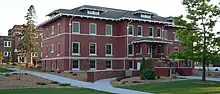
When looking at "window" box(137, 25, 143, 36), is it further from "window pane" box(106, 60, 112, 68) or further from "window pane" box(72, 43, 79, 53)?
"window pane" box(72, 43, 79, 53)

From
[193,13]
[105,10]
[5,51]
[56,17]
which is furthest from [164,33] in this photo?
[5,51]

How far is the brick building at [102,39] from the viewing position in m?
41.8

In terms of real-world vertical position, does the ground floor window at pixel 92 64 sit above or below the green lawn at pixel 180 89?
above

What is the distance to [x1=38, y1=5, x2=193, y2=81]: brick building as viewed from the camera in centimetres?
4178

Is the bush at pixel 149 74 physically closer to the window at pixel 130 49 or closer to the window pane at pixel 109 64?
the window at pixel 130 49

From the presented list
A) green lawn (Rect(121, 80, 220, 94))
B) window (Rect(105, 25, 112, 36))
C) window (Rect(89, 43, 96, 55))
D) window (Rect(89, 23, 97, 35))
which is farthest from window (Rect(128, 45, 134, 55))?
green lawn (Rect(121, 80, 220, 94))

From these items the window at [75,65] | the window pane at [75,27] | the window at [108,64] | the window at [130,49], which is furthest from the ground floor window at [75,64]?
the window at [130,49]

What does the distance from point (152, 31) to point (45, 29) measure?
17625 millimetres

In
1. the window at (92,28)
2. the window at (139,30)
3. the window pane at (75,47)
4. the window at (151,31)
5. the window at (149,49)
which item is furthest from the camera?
the window at (151,31)

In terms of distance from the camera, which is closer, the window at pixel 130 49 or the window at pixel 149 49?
the window at pixel 130 49

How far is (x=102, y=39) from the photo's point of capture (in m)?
44.6

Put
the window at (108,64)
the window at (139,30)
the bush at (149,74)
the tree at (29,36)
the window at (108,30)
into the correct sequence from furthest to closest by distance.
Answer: the tree at (29,36), the window at (139,30), the window at (108,30), the window at (108,64), the bush at (149,74)

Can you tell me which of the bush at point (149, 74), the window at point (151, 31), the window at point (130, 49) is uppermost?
the window at point (151, 31)

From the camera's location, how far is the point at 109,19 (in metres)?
44.6
